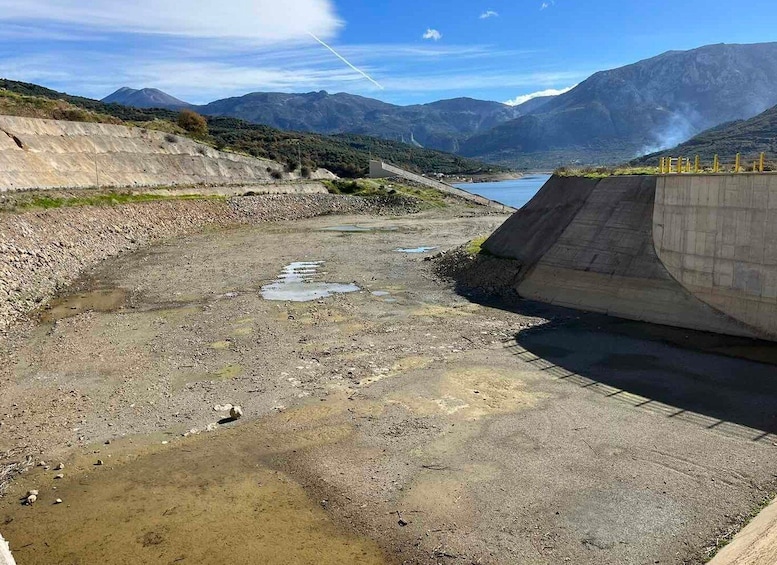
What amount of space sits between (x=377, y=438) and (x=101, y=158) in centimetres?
Answer: 6650

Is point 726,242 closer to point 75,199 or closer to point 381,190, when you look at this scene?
point 75,199

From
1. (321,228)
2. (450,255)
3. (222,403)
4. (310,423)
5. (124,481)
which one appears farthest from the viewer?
(321,228)

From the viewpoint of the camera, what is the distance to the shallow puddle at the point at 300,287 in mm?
29844

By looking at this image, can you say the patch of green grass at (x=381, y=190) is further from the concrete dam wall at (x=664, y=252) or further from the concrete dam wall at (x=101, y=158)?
the concrete dam wall at (x=664, y=252)

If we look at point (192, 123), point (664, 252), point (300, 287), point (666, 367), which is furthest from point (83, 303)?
point (192, 123)

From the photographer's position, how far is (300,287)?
32250 millimetres

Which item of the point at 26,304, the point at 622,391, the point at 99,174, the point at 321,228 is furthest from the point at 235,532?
the point at 99,174

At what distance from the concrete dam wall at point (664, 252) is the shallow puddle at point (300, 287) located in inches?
387

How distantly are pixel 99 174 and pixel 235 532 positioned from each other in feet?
214

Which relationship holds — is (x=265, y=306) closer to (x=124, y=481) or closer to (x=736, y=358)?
(x=124, y=481)

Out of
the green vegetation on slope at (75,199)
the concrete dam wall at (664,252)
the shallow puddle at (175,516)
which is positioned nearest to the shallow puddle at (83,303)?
the shallow puddle at (175,516)

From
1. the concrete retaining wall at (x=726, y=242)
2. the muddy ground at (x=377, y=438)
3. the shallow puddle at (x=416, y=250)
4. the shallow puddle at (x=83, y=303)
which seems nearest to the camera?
the muddy ground at (x=377, y=438)

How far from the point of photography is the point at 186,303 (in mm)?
28438

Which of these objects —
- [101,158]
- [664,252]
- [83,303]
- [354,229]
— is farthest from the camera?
[101,158]
